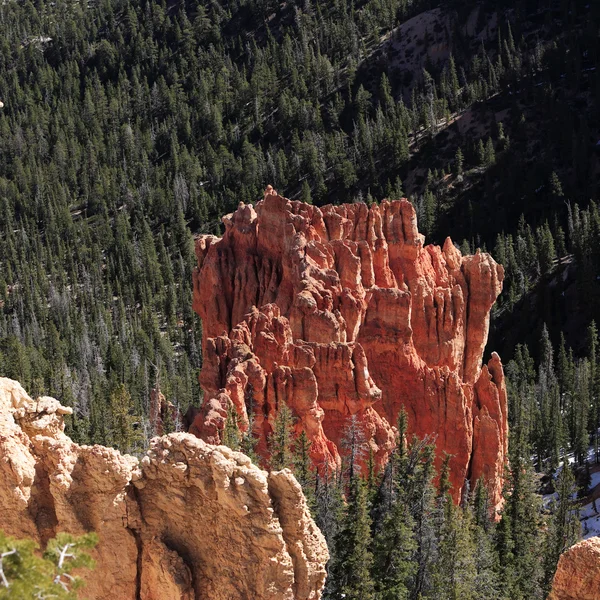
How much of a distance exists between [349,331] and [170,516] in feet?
97.7

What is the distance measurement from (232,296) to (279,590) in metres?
37.8

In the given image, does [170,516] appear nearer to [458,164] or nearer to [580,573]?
[580,573]

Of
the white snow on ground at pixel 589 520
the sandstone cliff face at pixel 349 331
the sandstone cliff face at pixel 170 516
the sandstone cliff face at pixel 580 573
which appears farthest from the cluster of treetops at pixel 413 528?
the sandstone cliff face at pixel 170 516

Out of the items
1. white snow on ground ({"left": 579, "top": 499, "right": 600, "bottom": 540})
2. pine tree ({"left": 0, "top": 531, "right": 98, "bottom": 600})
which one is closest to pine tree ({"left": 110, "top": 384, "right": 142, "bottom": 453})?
white snow on ground ({"left": 579, "top": 499, "right": 600, "bottom": 540})

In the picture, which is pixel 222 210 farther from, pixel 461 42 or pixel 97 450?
pixel 97 450

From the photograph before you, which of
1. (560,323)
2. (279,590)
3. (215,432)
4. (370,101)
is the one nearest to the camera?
(279,590)

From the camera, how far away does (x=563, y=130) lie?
501ft

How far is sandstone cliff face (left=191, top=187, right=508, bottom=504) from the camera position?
49562mm

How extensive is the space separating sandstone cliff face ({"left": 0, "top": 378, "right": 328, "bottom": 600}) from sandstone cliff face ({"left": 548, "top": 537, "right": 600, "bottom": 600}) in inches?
270

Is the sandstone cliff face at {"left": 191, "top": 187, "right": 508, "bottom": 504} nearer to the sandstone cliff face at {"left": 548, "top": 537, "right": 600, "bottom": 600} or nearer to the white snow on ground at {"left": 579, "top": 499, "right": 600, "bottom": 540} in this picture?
the white snow on ground at {"left": 579, "top": 499, "right": 600, "bottom": 540}

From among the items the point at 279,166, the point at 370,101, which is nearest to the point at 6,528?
the point at 279,166

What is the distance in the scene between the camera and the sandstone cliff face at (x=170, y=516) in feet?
79.0

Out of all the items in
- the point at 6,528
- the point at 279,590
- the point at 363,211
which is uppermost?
the point at 363,211

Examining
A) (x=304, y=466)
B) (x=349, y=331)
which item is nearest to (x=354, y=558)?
(x=304, y=466)
